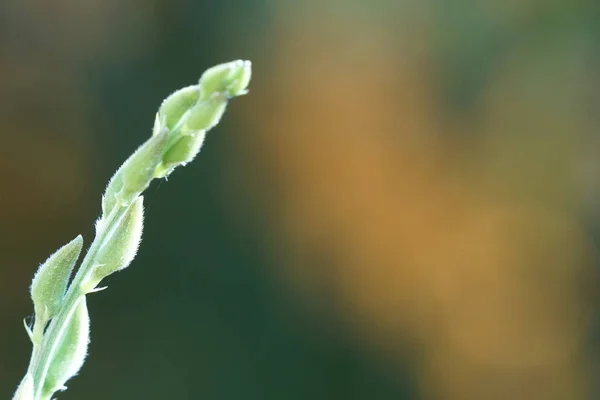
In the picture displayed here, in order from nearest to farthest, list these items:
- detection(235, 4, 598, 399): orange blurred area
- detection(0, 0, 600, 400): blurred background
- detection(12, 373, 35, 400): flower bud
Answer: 1. detection(12, 373, 35, 400): flower bud
2. detection(0, 0, 600, 400): blurred background
3. detection(235, 4, 598, 399): orange blurred area

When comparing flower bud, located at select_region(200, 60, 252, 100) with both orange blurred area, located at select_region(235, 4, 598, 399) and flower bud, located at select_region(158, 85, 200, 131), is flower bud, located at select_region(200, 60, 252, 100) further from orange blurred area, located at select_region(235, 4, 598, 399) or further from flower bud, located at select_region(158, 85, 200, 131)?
orange blurred area, located at select_region(235, 4, 598, 399)

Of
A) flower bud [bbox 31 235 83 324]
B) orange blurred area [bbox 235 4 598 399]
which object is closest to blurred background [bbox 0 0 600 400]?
orange blurred area [bbox 235 4 598 399]

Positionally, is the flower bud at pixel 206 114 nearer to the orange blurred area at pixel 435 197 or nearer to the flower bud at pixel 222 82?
the flower bud at pixel 222 82

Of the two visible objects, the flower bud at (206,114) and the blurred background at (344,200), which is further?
the blurred background at (344,200)

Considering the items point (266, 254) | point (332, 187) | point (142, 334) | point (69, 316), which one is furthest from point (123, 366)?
point (69, 316)

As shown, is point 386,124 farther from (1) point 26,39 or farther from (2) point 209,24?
(1) point 26,39

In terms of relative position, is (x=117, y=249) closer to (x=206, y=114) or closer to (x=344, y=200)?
(x=206, y=114)

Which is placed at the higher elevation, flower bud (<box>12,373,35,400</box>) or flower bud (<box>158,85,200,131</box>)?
flower bud (<box>158,85,200,131</box>)

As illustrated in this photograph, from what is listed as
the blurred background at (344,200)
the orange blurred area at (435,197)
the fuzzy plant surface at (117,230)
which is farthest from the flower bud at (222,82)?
the orange blurred area at (435,197)
